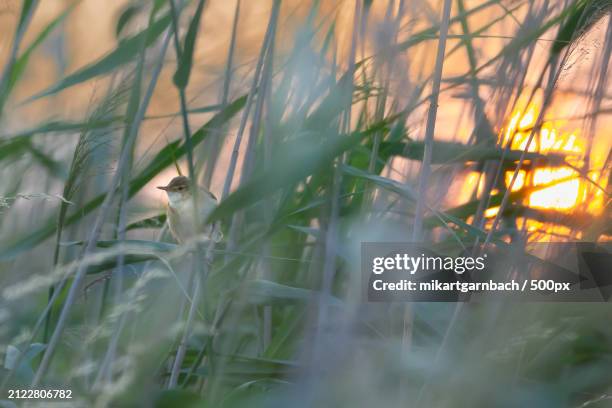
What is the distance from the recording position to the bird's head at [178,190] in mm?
1331

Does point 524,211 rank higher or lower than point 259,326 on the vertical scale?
higher

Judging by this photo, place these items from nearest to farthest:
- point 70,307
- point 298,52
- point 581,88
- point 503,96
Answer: point 70,307 < point 298,52 < point 503,96 < point 581,88

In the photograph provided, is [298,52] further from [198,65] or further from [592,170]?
[592,170]

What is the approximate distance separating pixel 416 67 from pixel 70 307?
2.38 feet

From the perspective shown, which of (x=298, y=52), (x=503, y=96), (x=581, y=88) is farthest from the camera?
(x=581, y=88)

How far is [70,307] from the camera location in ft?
2.80

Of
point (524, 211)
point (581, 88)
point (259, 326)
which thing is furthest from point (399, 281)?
point (581, 88)

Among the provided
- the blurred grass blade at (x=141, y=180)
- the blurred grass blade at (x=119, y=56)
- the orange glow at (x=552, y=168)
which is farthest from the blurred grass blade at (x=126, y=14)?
the orange glow at (x=552, y=168)

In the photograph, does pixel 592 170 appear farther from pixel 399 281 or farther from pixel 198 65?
pixel 198 65

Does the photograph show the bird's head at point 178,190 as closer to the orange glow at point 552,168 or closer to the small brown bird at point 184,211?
the small brown bird at point 184,211

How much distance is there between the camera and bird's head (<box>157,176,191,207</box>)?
133 centimetres

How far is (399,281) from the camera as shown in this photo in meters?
0.87

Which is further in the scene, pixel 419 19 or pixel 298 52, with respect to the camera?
pixel 419 19

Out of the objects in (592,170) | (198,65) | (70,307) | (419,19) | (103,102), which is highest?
(419,19)
